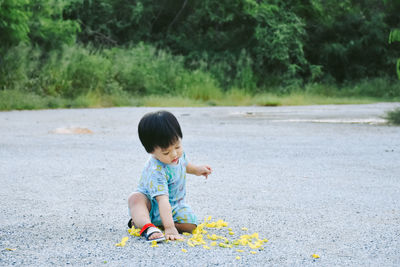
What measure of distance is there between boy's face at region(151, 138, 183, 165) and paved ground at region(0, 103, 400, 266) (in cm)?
48

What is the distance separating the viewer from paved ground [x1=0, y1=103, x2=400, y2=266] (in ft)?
9.45

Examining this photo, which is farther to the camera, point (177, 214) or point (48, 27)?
point (48, 27)

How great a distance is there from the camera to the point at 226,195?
445 cm

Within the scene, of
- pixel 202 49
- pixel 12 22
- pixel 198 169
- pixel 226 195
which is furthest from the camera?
pixel 202 49

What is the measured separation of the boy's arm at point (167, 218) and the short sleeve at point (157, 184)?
0.04m

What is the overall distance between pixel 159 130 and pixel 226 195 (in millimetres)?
1503

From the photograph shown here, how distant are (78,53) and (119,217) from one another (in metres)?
15.2

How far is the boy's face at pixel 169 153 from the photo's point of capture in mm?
3164

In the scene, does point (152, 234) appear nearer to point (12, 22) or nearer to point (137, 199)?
point (137, 199)

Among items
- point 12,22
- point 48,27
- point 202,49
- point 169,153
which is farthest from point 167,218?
point 202,49

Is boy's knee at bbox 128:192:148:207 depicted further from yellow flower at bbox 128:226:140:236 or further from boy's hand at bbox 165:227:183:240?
boy's hand at bbox 165:227:183:240

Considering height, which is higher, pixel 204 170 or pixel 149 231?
pixel 204 170

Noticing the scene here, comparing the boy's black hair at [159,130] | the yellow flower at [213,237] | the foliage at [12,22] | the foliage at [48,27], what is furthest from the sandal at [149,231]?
the foliage at [48,27]

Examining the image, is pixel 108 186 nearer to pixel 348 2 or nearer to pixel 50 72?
pixel 50 72
